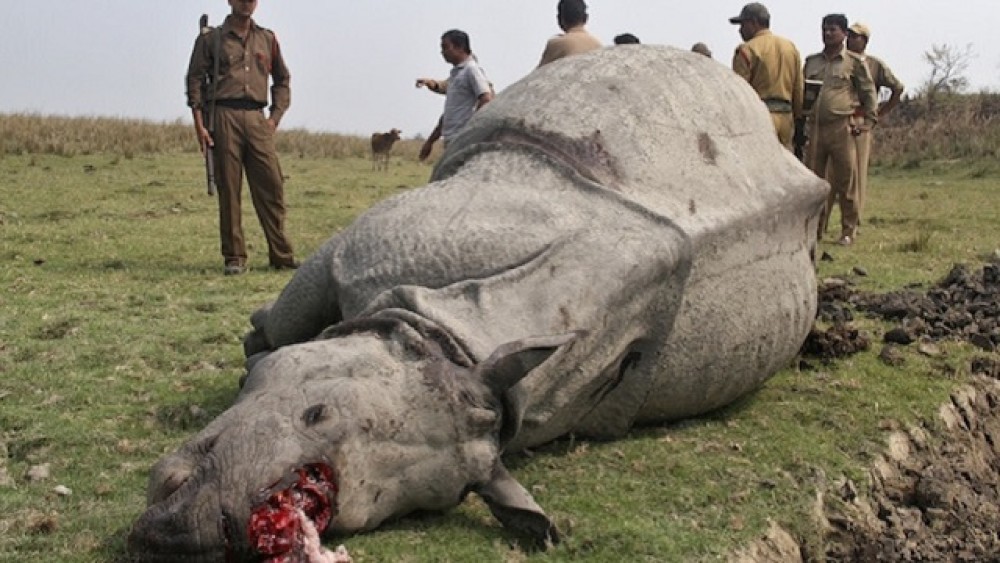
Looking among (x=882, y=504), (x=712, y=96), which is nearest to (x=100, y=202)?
(x=712, y=96)

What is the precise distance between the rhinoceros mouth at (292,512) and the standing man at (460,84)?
5398 millimetres

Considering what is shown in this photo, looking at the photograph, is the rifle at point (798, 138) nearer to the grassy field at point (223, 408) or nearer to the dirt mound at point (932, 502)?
the grassy field at point (223, 408)

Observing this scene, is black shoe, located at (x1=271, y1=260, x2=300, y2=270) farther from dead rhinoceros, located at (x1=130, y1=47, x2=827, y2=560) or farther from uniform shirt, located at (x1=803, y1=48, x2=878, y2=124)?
uniform shirt, located at (x1=803, y1=48, x2=878, y2=124)

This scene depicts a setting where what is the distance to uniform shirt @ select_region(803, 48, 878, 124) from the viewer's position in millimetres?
9891

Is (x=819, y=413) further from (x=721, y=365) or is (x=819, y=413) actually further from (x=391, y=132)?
(x=391, y=132)

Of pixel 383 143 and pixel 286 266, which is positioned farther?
pixel 383 143

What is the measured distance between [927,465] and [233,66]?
520 cm

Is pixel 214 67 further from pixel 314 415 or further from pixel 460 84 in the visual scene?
pixel 314 415

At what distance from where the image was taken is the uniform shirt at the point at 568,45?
7387 millimetres

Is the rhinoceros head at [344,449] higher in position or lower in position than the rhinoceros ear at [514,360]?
lower

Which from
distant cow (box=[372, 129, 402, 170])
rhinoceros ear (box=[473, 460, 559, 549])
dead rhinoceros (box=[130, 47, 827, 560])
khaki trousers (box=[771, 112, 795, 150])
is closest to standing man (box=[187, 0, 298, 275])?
khaki trousers (box=[771, 112, 795, 150])

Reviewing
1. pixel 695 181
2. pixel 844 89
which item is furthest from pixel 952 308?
pixel 844 89

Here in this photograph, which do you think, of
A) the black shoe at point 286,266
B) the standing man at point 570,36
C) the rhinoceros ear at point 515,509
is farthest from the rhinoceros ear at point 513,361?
the black shoe at point 286,266

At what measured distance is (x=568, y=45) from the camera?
7.39 metres
